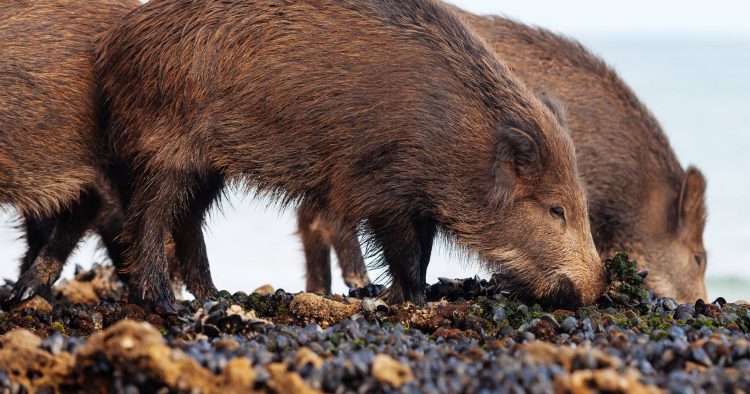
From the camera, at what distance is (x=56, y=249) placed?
32.3 ft

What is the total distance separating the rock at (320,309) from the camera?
8.16 m

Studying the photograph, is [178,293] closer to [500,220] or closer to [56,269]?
[56,269]

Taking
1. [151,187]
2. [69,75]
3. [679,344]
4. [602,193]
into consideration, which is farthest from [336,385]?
[602,193]

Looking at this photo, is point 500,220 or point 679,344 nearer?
point 679,344

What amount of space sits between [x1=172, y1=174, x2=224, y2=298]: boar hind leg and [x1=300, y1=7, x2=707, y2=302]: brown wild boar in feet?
8.80

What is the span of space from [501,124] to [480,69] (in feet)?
1.38

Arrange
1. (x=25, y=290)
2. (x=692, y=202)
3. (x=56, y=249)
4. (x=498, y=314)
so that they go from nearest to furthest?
(x=498, y=314), (x=25, y=290), (x=56, y=249), (x=692, y=202)

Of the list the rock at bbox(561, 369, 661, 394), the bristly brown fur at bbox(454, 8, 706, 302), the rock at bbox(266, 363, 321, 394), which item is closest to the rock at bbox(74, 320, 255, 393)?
the rock at bbox(266, 363, 321, 394)

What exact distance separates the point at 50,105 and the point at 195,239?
1595 millimetres

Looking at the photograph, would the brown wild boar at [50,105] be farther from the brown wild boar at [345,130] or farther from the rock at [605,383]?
the rock at [605,383]

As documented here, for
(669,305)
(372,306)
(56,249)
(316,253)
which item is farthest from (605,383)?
(316,253)

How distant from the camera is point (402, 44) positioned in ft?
28.7

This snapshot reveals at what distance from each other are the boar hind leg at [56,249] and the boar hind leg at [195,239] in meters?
0.81

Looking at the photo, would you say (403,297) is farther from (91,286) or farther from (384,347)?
(91,286)
